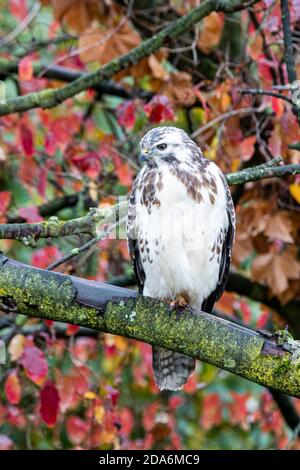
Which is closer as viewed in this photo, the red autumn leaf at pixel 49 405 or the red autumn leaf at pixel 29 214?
A: the red autumn leaf at pixel 29 214

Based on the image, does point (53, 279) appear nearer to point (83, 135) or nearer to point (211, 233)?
point (211, 233)

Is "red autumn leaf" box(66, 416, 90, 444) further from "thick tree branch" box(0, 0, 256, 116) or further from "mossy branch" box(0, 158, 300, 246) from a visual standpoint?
"mossy branch" box(0, 158, 300, 246)

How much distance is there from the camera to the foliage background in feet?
16.7

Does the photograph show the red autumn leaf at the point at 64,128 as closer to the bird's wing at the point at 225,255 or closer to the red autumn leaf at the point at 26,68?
the red autumn leaf at the point at 26,68

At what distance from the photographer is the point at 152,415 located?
6602 mm

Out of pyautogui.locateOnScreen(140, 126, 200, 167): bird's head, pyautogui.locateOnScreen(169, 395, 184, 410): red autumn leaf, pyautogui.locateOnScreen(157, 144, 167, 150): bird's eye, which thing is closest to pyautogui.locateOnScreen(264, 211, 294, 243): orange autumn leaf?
pyautogui.locateOnScreen(140, 126, 200, 167): bird's head

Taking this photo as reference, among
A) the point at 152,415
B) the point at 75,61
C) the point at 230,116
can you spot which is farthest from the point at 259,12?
the point at 152,415

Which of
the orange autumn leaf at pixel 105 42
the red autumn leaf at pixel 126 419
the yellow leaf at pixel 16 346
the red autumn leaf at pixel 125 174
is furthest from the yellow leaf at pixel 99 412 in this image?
the orange autumn leaf at pixel 105 42

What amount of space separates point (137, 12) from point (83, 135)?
1.24 meters

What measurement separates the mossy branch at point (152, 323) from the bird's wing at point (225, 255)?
951 mm

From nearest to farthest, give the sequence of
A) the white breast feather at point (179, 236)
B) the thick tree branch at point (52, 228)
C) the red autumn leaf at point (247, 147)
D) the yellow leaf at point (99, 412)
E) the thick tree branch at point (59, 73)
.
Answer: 1. the thick tree branch at point (52, 228)
2. the white breast feather at point (179, 236)
3. the red autumn leaf at point (247, 147)
4. the yellow leaf at point (99, 412)
5. the thick tree branch at point (59, 73)

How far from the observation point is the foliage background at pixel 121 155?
508 centimetres

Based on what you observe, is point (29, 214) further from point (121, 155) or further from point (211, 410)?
point (211, 410)

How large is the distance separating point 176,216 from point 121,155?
1466 millimetres
